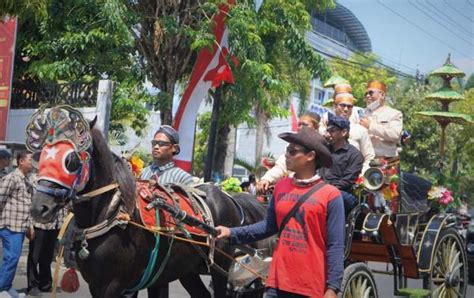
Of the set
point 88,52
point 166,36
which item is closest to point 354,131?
point 166,36

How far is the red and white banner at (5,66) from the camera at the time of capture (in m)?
13.9

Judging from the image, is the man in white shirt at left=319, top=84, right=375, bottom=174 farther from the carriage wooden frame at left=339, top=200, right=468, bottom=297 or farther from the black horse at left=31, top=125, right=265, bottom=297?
the black horse at left=31, top=125, right=265, bottom=297

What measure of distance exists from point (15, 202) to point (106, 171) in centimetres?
340

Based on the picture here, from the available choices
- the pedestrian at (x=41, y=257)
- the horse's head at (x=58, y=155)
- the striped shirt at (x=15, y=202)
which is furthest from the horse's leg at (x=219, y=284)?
the pedestrian at (x=41, y=257)

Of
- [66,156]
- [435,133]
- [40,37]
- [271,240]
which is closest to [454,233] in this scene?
[271,240]

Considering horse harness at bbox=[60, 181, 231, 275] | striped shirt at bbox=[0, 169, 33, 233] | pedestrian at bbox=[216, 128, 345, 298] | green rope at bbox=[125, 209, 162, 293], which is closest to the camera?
pedestrian at bbox=[216, 128, 345, 298]

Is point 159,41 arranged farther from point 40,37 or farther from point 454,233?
point 454,233

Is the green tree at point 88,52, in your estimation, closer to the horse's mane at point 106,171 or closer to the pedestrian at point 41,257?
the pedestrian at point 41,257

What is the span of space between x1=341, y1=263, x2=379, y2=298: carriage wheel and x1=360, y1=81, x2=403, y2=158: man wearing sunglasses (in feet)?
6.90

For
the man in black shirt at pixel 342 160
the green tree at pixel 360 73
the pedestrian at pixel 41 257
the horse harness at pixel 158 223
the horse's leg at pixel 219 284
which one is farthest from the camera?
the green tree at pixel 360 73

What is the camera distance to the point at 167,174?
6.43m

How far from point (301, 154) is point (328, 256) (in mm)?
669

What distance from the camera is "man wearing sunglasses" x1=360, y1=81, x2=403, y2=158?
739 centimetres

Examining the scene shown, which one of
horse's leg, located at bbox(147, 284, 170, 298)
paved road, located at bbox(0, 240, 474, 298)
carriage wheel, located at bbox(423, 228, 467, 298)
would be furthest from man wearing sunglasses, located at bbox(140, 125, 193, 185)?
paved road, located at bbox(0, 240, 474, 298)
